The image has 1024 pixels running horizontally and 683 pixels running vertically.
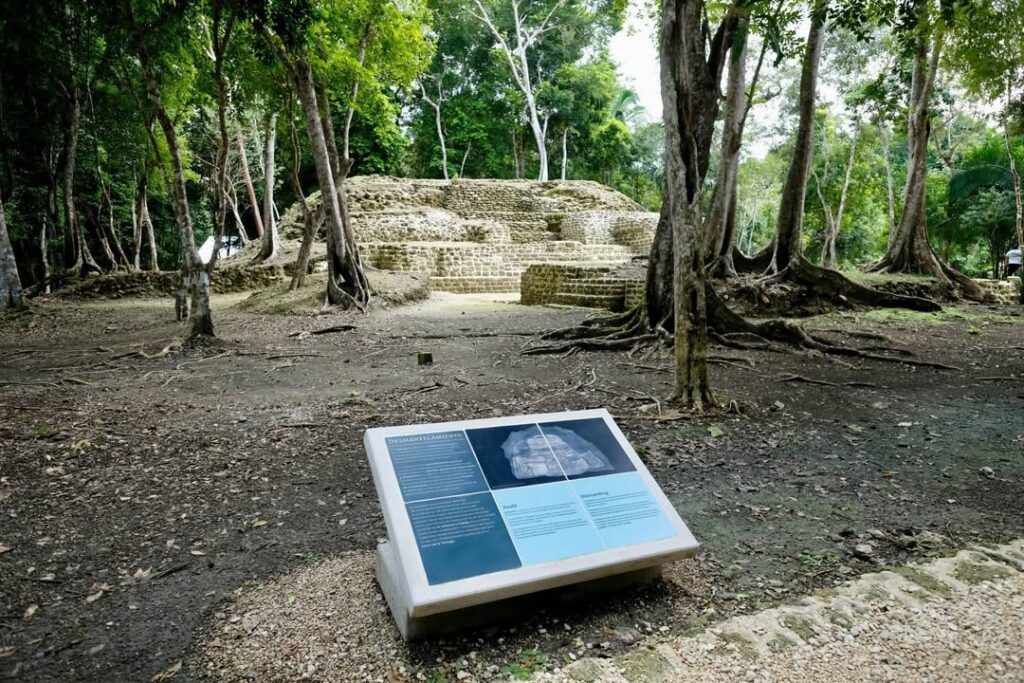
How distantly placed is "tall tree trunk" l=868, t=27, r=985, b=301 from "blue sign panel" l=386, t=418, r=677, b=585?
12.6 metres

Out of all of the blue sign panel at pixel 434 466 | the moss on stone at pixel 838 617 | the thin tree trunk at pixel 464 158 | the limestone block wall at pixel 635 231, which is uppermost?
the thin tree trunk at pixel 464 158

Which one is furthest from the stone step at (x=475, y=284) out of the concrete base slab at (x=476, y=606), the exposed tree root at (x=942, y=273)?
the concrete base slab at (x=476, y=606)

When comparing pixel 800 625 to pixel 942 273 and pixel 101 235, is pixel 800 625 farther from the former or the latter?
pixel 101 235

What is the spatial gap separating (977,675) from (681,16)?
15.2 ft

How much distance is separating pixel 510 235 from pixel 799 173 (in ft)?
43.2

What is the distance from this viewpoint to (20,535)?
2.62m

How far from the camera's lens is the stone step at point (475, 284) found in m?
16.8

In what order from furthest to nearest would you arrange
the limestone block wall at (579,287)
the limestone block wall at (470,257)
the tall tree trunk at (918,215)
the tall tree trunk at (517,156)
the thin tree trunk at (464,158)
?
the tall tree trunk at (517,156) → the thin tree trunk at (464,158) → the limestone block wall at (470,257) → the limestone block wall at (579,287) → the tall tree trunk at (918,215)

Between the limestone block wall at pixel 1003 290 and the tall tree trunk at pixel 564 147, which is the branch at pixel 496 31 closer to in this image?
the tall tree trunk at pixel 564 147

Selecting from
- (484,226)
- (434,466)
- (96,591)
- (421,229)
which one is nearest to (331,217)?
(96,591)

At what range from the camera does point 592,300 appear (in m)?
12.1

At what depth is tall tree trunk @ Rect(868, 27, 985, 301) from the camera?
11.5 m

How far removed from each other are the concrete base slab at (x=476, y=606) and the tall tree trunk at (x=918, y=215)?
41.5ft

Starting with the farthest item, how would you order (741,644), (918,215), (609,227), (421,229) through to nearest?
(609,227), (421,229), (918,215), (741,644)
